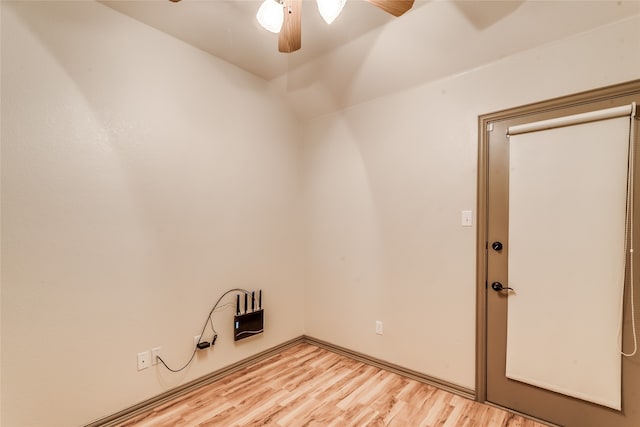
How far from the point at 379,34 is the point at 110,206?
7.25 ft

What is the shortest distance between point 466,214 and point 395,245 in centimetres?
65

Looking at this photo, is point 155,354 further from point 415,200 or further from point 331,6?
point 331,6

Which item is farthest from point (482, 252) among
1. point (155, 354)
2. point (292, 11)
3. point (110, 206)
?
point (110, 206)

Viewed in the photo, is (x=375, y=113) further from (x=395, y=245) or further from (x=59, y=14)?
(x=59, y=14)

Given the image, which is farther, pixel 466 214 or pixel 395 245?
pixel 395 245

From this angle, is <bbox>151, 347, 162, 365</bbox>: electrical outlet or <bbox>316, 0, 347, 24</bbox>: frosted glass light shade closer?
<bbox>316, 0, 347, 24</bbox>: frosted glass light shade

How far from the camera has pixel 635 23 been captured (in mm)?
1661

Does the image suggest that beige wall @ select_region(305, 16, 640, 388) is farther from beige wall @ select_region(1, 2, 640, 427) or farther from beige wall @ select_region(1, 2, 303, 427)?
beige wall @ select_region(1, 2, 303, 427)

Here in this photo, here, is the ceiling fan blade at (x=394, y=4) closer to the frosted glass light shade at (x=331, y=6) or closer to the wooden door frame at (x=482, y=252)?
the frosted glass light shade at (x=331, y=6)

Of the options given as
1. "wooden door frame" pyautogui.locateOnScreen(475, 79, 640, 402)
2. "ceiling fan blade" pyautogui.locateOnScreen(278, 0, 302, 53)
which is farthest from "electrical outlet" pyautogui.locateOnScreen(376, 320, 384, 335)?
"ceiling fan blade" pyautogui.locateOnScreen(278, 0, 302, 53)

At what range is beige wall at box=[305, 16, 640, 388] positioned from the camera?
1932 millimetres

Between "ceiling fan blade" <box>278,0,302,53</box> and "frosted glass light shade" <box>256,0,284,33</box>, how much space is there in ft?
0.20

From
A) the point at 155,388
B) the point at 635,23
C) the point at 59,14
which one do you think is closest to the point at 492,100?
the point at 635,23

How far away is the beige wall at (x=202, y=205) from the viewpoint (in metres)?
1.69
